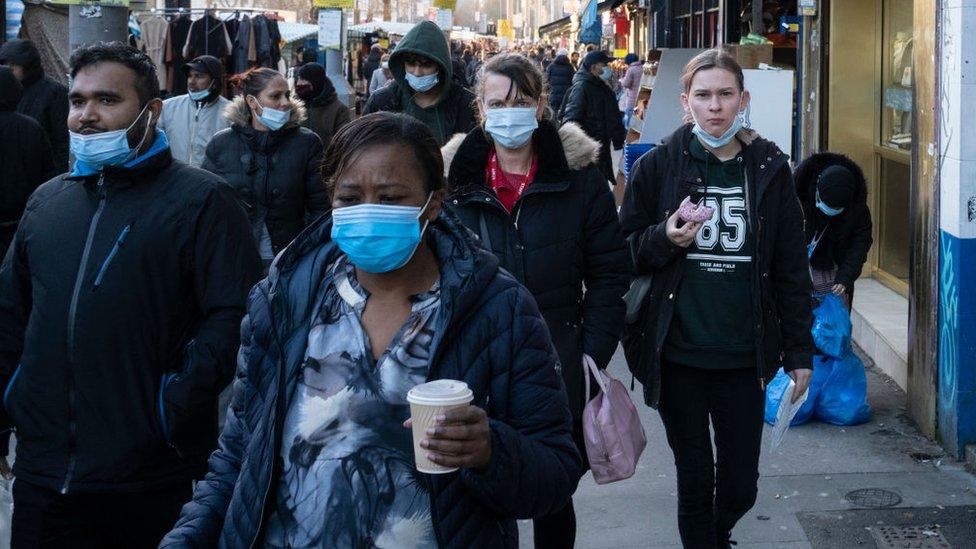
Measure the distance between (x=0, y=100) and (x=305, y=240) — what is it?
17.2 ft

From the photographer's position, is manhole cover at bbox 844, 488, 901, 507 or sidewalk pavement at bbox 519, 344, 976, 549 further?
manhole cover at bbox 844, 488, 901, 507

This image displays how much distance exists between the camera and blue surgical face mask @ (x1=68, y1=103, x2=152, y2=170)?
349 cm

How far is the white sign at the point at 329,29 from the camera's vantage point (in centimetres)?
1655

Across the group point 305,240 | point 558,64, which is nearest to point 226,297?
point 305,240

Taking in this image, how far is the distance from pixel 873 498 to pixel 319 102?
17.6 ft

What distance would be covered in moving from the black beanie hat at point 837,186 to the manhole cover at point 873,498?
1.51 metres

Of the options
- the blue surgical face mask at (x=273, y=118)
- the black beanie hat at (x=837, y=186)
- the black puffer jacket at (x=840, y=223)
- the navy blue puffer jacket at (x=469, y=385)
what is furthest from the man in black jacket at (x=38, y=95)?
the navy blue puffer jacket at (x=469, y=385)

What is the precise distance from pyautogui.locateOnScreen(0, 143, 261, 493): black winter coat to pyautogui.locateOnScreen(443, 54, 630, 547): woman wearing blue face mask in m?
0.98

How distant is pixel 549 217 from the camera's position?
4.29m

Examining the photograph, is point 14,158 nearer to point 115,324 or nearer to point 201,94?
point 201,94

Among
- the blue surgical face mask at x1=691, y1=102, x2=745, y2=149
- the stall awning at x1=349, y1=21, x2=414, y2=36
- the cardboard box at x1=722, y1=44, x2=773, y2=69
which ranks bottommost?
the blue surgical face mask at x1=691, y1=102, x2=745, y2=149

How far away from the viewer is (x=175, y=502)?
11.7 feet

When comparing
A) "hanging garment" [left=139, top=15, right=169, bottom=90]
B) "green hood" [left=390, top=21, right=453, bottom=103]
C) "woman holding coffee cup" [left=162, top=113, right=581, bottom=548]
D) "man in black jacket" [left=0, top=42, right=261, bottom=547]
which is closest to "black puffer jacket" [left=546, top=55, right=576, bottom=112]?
"hanging garment" [left=139, top=15, right=169, bottom=90]

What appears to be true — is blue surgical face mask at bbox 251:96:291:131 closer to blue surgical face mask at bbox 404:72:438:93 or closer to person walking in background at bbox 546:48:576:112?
Answer: blue surgical face mask at bbox 404:72:438:93
